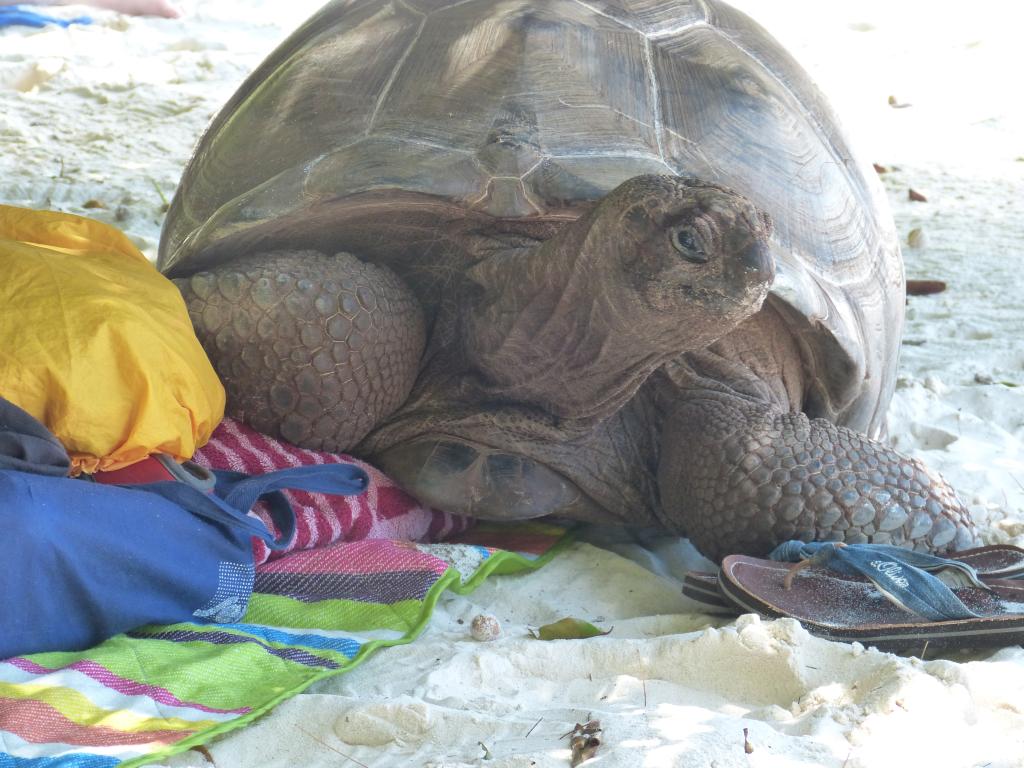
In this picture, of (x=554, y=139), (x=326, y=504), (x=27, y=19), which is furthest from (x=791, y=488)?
(x=27, y=19)

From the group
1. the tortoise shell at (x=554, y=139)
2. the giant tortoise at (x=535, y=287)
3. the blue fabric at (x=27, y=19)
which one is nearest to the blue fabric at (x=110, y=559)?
the giant tortoise at (x=535, y=287)

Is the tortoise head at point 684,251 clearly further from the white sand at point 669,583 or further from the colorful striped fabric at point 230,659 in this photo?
the colorful striped fabric at point 230,659

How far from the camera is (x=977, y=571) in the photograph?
2.63 meters

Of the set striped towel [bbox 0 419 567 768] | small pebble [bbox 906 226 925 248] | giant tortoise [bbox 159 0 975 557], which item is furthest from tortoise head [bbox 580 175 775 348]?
small pebble [bbox 906 226 925 248]

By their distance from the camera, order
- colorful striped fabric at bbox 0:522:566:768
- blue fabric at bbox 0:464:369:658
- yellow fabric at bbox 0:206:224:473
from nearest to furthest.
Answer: colorful striped fabric at bbox 0:522:566:768 < blue fabric at bbox 0:464:369:658 < yellow fabric at bbox 0:206:224:473

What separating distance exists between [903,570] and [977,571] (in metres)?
0.23

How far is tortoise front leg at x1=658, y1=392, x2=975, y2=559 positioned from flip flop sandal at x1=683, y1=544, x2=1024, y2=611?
0.09 m

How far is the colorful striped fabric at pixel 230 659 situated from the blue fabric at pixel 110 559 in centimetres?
5

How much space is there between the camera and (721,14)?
131 inches

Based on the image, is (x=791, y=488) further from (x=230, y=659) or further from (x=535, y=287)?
(x=230, y=659)

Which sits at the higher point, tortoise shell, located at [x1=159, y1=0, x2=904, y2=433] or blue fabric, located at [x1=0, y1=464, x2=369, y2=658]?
tortoise shell, located at [x1=159, y1=0, x2=904, y2=433]

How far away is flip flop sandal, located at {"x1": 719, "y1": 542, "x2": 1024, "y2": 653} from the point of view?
237 cm

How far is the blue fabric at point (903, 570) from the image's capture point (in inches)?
95.0

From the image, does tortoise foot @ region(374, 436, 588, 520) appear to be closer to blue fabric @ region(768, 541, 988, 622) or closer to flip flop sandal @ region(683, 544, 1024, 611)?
flip flop sandal @ region(683, 544, 1024, 611)
